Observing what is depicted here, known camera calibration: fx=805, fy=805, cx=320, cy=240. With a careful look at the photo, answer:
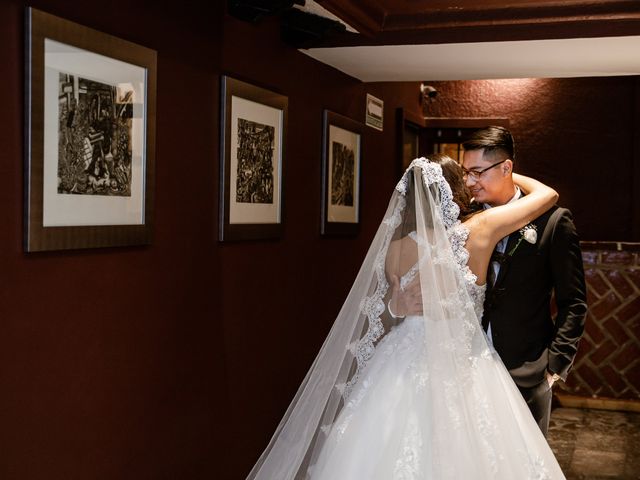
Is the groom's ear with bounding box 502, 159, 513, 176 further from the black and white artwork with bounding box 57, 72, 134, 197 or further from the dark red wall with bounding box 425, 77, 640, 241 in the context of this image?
the dark red wall with bounding box 425, 77, 640, 241

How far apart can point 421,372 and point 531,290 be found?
20.1 inches

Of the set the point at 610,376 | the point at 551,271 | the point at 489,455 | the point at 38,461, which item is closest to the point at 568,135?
the point at 610,376

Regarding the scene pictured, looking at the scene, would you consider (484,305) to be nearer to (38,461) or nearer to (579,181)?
(38,461)

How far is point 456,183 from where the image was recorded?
2.58m

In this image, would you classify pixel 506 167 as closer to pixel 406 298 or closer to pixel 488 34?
pixel 406 298

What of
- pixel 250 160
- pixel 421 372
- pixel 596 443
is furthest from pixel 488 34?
pixel 596 443

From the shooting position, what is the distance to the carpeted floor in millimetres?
4512

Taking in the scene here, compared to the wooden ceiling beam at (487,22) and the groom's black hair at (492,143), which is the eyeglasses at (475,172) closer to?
the groom's black hair at (492,143)

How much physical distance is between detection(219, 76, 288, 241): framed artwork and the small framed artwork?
1.42 metres

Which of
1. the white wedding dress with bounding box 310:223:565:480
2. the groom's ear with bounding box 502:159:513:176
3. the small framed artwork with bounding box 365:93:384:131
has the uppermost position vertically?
the small framed artwork with bounding box 365:93:384:131

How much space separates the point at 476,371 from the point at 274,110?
1740 millimetres

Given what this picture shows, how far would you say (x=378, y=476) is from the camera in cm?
232

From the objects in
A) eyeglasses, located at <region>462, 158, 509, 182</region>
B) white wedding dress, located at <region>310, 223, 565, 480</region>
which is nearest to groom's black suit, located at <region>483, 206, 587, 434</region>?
white wedding dress, located at <region>310, 223, 565, 480</region>

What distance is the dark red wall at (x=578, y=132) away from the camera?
6.99 m
